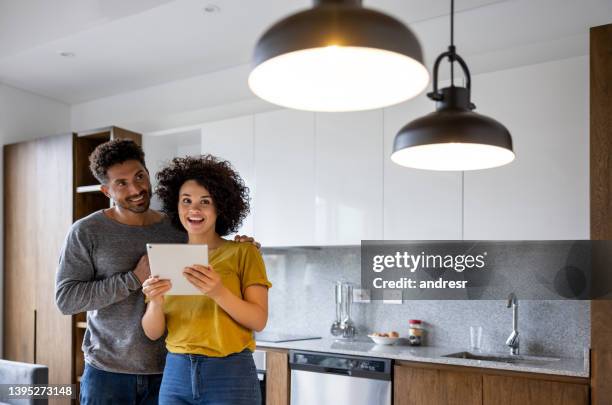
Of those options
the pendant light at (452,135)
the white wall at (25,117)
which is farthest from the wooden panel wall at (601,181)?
the white wall at (25,117)

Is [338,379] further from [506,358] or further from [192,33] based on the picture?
[192,33]

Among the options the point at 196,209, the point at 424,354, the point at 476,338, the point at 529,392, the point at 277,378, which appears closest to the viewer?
the point at 196,209

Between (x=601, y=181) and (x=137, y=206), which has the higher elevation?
(x=601, y=181)

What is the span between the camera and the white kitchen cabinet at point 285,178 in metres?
3.92

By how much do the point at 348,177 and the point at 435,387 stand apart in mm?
1249

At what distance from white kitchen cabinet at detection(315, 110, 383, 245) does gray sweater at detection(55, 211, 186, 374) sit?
1.54 m

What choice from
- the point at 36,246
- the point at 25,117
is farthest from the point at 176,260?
the point at 25,117

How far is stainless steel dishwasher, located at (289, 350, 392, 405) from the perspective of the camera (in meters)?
3.35

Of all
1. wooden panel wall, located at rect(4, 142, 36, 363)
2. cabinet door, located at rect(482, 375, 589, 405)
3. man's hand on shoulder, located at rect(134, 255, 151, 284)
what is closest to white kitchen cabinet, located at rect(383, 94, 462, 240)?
cabinet door, located at rect(482, 375, 589, 405)

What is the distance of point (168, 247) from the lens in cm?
197

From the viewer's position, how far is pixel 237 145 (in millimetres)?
4238

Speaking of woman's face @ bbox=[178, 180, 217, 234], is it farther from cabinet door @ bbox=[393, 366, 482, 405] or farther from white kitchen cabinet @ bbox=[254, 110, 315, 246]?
white kitchen cabinet @ bbox=[254, 110, 315, 246]

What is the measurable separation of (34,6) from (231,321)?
9.19 ft

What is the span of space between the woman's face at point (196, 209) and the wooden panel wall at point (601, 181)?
1.59 metres
